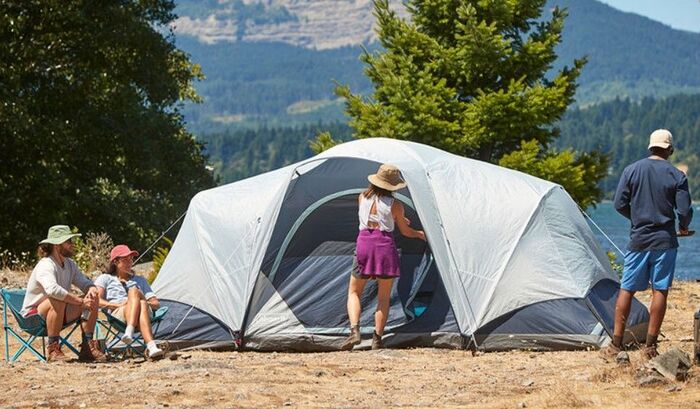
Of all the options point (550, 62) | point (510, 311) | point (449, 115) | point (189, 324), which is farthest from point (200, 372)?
point (550, 62)

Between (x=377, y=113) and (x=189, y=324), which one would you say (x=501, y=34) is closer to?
(x=377, y=113)

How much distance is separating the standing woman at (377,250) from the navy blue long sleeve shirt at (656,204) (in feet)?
7.38

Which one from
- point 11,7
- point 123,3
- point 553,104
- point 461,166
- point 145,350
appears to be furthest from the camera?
point 123,3

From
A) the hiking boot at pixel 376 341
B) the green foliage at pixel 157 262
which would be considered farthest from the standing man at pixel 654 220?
the green foliage at pixel 157 262

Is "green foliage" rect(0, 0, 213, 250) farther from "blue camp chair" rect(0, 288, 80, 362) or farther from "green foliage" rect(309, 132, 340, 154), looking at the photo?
"blue camp chair" rect(0, 288, 80, 362)

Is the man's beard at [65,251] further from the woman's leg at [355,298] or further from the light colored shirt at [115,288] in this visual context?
the woman's leg at [355,298]

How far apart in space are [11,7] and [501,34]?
974 centimetres

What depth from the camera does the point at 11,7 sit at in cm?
2423

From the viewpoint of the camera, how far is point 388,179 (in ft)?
36.4

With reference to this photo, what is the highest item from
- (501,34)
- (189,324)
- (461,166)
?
(501,34)

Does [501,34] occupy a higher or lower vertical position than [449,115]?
higher

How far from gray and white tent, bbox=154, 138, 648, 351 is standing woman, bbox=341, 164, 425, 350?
36 cm

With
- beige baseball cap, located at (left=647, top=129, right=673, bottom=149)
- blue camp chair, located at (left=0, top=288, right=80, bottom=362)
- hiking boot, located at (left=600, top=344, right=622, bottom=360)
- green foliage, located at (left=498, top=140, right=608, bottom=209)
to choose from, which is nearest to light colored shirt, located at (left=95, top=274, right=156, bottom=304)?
blue camp chair, located at (left=0, top=288, right=80, bottom=362)

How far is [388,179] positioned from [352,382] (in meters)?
2.56
